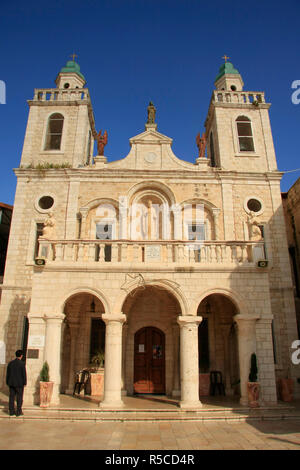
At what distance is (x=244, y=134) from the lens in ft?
66.4

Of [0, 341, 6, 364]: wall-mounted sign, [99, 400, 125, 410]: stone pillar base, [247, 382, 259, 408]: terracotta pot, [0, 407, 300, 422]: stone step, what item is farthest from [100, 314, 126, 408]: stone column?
[0, 341, 6, 364]: wall-mounted sign

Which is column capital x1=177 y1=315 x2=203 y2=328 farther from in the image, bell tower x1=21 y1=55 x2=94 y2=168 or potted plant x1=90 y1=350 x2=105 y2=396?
bell tower x1=21 y1=55 x2=94 y2=168

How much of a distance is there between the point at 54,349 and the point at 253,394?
6.72m

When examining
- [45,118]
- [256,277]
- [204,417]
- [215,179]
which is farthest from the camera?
[45,118]

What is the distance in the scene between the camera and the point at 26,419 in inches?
386

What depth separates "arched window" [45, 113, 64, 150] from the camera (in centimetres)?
1965

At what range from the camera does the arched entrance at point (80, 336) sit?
14.7 meters

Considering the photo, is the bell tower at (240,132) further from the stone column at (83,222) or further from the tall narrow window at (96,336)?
the tall narrow window at (96,336)

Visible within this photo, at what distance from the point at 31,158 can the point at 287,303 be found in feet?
49.7

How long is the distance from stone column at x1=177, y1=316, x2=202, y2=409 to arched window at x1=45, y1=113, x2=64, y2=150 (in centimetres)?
1333

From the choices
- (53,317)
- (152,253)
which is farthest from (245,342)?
(53,317)
